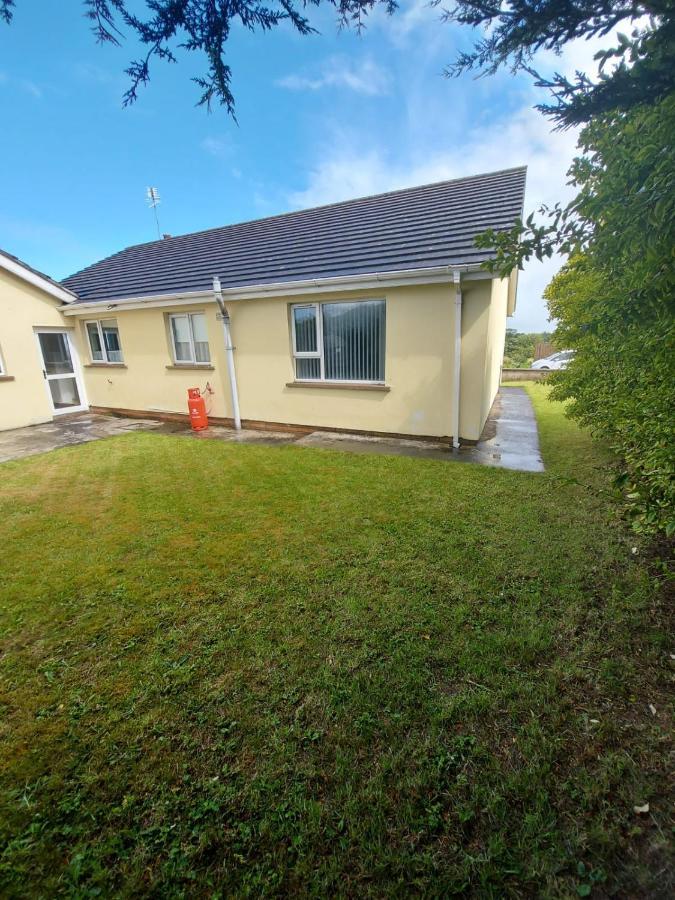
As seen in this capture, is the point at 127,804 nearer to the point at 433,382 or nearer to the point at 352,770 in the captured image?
the point at 352,770

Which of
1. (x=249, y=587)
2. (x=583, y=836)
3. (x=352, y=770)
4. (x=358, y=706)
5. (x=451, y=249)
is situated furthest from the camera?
(x=451, y=249)

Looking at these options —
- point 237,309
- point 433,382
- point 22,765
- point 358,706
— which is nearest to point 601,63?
point 358,706

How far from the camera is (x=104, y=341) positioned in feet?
38.6

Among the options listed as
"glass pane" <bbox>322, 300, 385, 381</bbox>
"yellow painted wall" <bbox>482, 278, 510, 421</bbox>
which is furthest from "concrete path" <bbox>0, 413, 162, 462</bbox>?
"yellow painted wall" <bbox>482, 278, 510, 421</bbox>

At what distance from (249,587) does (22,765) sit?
1.64 metres

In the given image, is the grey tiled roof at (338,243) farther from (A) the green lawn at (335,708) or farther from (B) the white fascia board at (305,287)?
(A) the green lawn at (335,708)

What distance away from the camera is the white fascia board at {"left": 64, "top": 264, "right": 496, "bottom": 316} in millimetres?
6824

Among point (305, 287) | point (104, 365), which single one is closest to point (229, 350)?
point (305, 287)

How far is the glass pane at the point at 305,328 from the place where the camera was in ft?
28.2

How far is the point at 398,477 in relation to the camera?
227 inches

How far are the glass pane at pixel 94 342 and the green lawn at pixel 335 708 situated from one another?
9139 mm

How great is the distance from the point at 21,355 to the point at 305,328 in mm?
7581

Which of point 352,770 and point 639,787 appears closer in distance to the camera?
point 639,787

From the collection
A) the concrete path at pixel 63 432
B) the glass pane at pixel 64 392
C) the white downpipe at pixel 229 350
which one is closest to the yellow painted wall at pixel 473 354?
the white downpipe at pixel 229 350
